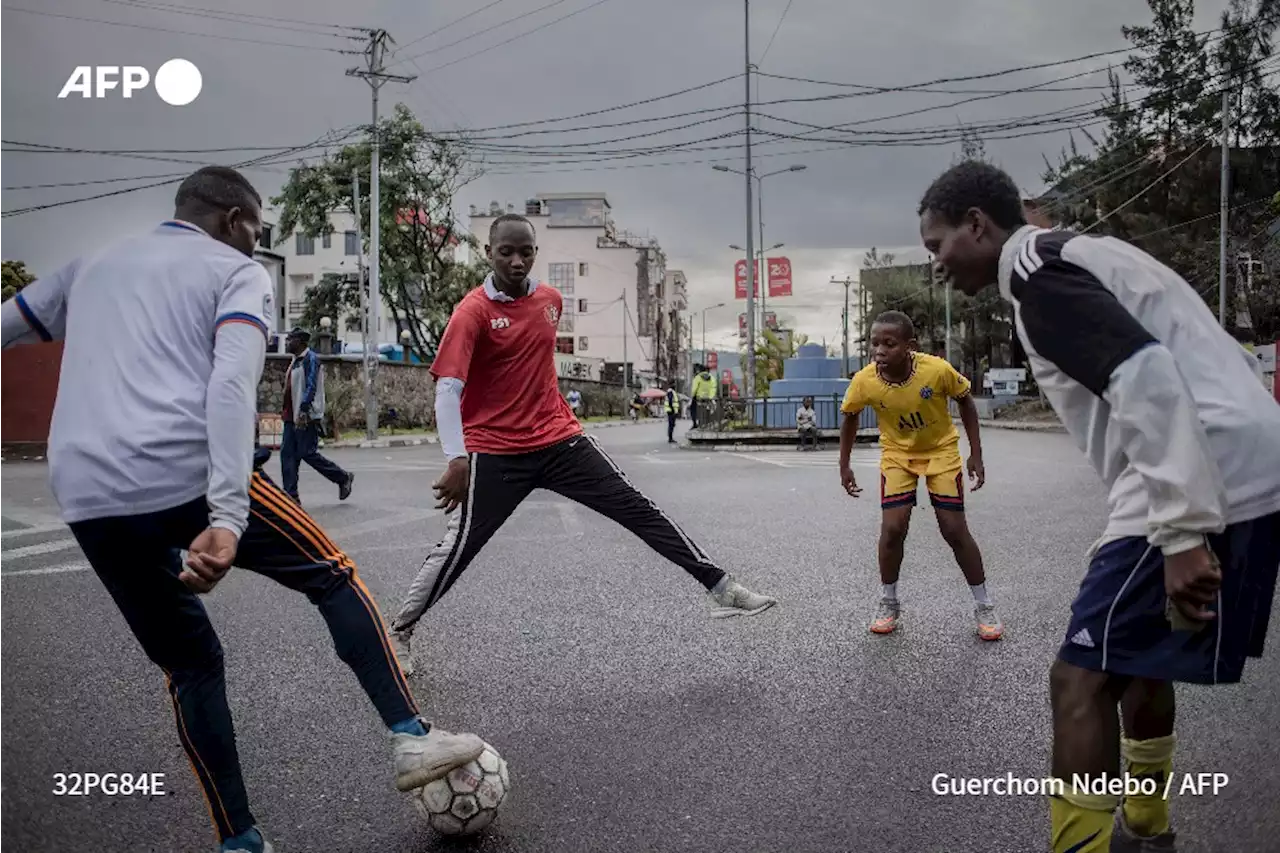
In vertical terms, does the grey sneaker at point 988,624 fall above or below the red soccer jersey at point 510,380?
below

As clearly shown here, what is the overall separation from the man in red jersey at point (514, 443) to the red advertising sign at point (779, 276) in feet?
140

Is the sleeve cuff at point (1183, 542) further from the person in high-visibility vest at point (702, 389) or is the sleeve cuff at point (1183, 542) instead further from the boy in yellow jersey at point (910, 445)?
the person in high-visibility vest at point (702, 389)

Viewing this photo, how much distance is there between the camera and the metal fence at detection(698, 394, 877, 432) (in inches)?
1069

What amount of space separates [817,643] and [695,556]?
2.66 feet

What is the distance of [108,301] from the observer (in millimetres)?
2445

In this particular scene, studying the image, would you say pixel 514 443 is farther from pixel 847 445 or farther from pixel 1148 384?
pixel 1148 384

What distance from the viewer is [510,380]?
4.63 meters

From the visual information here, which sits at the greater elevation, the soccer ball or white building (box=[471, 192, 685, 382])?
white building (box=[471, 192, 685, 382])

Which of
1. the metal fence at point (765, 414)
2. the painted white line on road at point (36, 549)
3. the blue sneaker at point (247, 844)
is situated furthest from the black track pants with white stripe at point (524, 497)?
the metal fence at point (765, 414)

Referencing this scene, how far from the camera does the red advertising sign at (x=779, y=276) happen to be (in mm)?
Result: 46781

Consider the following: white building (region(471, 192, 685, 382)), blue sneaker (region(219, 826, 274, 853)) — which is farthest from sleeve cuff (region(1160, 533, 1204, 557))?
white building (region(471, 192, 685, 382))

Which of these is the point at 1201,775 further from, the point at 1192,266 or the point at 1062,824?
the point at 1192,266

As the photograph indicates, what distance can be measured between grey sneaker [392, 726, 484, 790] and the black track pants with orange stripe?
0.23ft

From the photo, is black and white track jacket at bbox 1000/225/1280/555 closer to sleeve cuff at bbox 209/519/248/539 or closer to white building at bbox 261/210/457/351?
sleeve cuff at bbox 209/519/248/539
